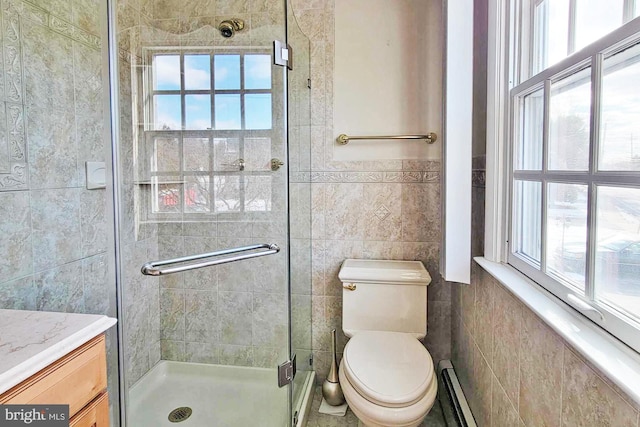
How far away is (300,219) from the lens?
1904 millimetres

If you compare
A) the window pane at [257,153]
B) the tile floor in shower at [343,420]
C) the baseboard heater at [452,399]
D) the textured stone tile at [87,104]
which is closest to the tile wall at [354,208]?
the baseboard heater at [452,399]

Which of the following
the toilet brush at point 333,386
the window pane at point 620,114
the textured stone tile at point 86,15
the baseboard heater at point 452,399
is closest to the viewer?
the window pane at point 620,114

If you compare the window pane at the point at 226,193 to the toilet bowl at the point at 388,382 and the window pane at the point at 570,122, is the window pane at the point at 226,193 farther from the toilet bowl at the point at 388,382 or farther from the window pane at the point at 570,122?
the window pane at the point at 570,122

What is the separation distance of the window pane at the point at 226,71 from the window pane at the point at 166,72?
202 millimetres

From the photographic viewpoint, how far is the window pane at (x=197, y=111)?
6.22 ft

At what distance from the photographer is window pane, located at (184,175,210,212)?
1.93 meters

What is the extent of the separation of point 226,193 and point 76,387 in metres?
1.23

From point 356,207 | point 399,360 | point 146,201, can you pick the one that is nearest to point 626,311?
point 399,360

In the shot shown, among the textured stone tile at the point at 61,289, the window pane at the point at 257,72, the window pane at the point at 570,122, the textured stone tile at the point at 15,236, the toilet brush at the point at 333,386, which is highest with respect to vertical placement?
the window pane at the point at 257,72

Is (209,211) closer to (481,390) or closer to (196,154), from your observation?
(196,154)

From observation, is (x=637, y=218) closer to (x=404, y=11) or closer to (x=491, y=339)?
(x=491, y=339)

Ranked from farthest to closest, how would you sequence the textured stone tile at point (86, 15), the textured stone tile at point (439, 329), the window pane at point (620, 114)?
the textured stone tile at point (439, 329)
the textured stone tile at point (86, 15)
the window pane at point (620, 114)

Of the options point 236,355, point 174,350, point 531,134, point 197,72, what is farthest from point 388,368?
point 197,72

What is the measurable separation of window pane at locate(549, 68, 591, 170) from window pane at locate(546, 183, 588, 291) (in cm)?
7
